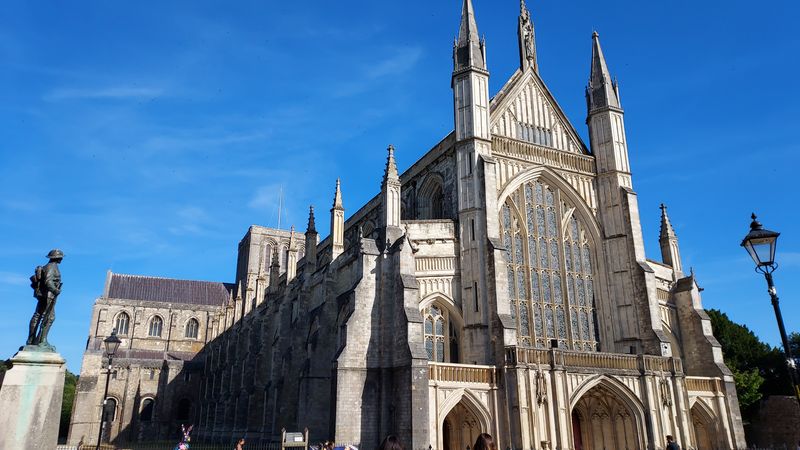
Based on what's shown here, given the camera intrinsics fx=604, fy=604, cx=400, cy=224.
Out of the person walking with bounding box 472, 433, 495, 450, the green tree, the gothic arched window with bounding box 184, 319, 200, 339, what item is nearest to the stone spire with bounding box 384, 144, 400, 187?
the person walking with bounding box 472, 433, 495, 450

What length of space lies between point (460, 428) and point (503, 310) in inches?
197

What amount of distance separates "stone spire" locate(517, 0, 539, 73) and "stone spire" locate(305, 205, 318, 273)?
14799 mm

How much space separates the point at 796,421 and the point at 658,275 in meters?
10.4

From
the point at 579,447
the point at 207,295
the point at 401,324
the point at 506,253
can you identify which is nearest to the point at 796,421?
the point at 579,447

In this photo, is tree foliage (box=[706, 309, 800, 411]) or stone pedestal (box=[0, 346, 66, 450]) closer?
stone pedestal (box=[0, 346, 66, 450])

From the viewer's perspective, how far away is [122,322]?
6072 cm

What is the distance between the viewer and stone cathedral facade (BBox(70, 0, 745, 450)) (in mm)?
23031

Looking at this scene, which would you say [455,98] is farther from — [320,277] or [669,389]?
[669,389]

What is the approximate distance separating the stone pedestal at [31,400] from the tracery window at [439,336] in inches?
654

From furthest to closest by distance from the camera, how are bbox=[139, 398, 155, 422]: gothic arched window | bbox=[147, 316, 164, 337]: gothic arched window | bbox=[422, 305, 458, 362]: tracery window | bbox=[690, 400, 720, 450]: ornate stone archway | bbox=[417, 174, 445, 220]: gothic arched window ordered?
bbox=[147, 316, 164, 337]: gothic arched window < bbox=[139, 398, 155, 422]: gothic arched window < bbox=[417, 174, 445, 220]: gothic arched window < bbox=[690, 400, 720, 450]: ornate stone archway < bbox=[422, 305, 458, 362]: tracery window

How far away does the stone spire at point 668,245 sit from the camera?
3259 centimetres

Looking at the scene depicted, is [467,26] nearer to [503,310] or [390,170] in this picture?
[390,170]

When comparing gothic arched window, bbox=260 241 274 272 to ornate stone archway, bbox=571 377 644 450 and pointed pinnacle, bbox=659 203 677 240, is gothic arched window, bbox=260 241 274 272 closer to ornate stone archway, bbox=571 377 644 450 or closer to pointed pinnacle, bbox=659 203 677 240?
pointed pinnacle, bbox=659 203 677 240

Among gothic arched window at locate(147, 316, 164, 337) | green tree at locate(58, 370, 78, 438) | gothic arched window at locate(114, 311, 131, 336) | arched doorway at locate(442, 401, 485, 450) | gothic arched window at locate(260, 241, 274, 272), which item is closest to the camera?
arched doorway at locate(442, 401, 485, 450)
